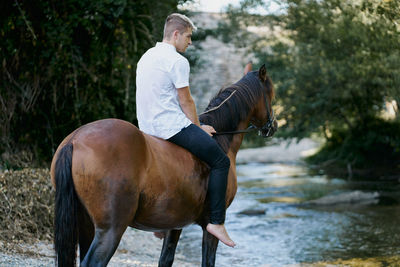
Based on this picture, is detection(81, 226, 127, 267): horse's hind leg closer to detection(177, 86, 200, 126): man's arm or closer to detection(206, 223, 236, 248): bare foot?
detection(206, 223, 236, 248): bare foot

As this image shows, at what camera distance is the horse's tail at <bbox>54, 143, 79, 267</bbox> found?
11.6 ft

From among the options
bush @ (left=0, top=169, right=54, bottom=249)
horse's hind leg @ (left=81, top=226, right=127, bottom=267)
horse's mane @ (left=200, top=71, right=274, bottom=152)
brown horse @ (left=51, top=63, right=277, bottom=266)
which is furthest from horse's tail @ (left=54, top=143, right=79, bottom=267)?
bush @ (left=0, top=169, right=54, bottom=249)

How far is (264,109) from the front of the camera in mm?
5266

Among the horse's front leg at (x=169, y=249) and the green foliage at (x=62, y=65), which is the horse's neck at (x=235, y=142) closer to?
the horse's front leg at (x=169, y=249)

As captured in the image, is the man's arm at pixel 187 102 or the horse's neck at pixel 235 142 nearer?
the man's arm at pixel 187 102

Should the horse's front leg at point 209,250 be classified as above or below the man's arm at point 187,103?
below

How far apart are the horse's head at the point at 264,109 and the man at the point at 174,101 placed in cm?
113

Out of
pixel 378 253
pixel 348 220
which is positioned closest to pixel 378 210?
pixel 348 220

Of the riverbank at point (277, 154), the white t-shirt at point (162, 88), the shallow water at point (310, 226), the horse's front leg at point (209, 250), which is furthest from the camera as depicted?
the riverbank at point (277, 154)

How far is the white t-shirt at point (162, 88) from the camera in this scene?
4.08 metres

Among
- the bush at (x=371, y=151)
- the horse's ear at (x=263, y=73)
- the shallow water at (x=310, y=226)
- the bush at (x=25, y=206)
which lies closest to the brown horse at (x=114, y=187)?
the horse's ear at (x=263, y=73)

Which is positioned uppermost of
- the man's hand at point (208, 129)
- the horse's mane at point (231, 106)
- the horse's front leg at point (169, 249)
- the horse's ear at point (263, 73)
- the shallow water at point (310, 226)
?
the horse's ear at point (263, 73)

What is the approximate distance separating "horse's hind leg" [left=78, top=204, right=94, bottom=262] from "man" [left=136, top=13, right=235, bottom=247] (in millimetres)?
918

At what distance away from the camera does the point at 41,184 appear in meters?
7.00
